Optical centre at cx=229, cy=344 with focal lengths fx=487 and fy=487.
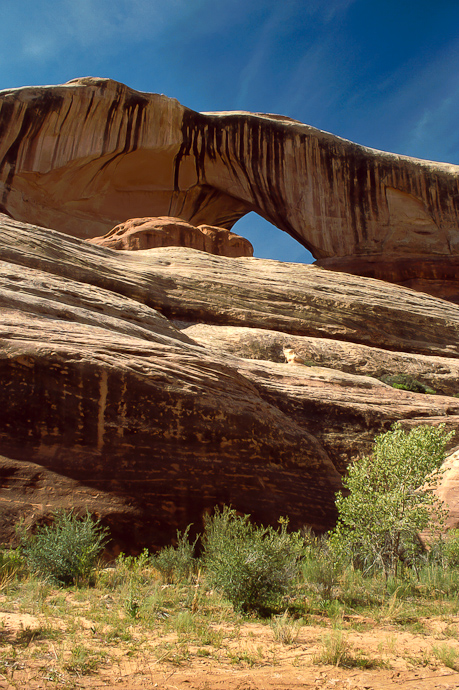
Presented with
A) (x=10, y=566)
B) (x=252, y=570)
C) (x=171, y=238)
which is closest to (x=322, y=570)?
(x=252, y=570)

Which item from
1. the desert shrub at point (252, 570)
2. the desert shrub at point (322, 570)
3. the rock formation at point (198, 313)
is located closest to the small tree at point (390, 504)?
the desert shrub at point (322, 570)

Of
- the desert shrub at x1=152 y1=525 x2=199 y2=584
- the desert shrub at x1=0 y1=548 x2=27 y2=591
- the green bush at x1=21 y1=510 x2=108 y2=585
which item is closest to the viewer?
the desert shrub at x1=0 y1=548 x2=27 y2=591

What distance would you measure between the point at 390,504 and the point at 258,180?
30.1 meters

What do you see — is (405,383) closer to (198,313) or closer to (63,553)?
(198,313)

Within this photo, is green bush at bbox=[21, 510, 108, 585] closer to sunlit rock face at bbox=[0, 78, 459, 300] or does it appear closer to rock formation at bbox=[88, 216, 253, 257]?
rock formation at bbox=[88, 216, 253, 257]

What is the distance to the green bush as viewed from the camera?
6.33 meters

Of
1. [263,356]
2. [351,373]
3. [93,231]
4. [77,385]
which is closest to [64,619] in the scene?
[77,385]

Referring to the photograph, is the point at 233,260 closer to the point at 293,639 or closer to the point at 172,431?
the point at 172,431

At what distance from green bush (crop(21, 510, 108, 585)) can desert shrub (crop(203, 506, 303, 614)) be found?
166 cm

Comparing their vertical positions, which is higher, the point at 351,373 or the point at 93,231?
the point at 93,231

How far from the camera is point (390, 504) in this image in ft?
27.1

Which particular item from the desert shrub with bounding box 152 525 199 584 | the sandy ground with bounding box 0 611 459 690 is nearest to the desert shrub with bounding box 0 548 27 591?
the sandy ground with bounding box 0 611 459 690

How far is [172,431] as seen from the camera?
8.52 meters

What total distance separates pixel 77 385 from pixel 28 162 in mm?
28318
